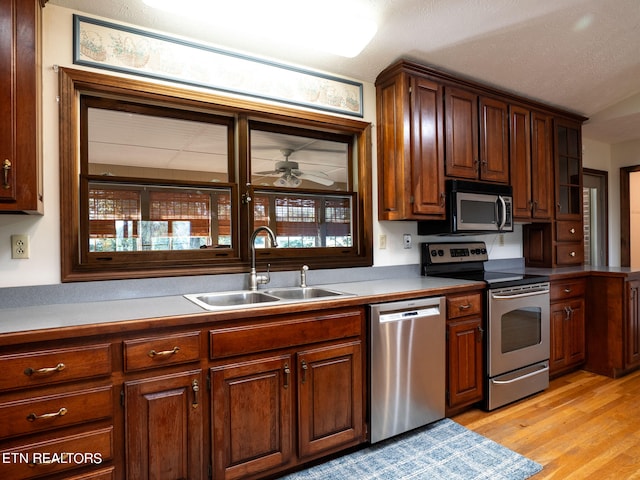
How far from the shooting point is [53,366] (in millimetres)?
1315

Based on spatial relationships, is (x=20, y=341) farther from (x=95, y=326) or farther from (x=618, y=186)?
(x=618, y=186)

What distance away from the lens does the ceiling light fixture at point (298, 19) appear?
1891 millimetres

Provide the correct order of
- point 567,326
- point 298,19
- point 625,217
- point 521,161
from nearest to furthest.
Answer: point 298,19 < point 567,326 < point 521,161 < point 625,217

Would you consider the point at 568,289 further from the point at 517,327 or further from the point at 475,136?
the point at 475,136

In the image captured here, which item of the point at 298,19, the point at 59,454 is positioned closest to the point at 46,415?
the point at 59,454

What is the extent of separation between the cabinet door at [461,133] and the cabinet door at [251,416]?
1880mm

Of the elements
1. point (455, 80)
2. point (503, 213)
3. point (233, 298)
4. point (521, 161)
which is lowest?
point (233, 298)

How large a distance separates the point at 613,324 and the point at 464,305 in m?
1.66

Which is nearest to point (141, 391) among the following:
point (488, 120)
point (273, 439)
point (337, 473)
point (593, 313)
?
point (273, 439)

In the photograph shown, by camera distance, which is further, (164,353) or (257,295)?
(257,295)

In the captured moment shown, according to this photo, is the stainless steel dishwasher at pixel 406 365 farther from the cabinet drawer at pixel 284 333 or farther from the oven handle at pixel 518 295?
the oven handle at pixel 518 295

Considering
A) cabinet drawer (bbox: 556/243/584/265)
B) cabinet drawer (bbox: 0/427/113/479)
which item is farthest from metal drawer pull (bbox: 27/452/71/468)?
cabinet drawer (bbox: 556/243/584/265)

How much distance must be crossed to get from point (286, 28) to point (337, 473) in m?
2.36

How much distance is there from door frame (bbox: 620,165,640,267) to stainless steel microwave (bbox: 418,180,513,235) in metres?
2.59
